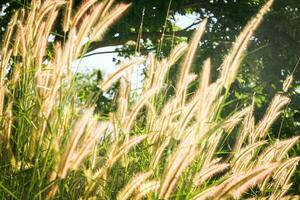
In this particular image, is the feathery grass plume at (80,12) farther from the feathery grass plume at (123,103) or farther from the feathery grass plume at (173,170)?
the feathery grass plume at (173,170)

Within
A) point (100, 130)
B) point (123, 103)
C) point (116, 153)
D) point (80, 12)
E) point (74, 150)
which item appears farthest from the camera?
point (80, 12)

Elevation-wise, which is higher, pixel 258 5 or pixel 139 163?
pixel 258 5

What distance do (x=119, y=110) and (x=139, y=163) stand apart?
253 millimetres

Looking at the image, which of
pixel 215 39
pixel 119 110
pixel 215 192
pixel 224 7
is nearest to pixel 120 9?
pixel 119 110

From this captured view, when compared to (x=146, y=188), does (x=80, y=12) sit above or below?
above

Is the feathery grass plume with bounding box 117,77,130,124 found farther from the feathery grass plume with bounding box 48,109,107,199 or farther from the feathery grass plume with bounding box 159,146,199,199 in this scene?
the feathery grass plume with bounding box 159,146,199,199

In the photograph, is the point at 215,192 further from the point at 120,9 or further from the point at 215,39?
the point at 215,39

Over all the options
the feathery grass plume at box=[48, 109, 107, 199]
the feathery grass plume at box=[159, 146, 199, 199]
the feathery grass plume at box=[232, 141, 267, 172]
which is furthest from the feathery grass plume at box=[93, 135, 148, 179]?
the feathery grass plume at box=[232, 141, 267, 172]

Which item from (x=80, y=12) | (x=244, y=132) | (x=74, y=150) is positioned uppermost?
(x=80, y=12)

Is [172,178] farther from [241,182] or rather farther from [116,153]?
[116,153]

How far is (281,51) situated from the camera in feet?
24.0

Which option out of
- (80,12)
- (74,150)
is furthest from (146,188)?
(80,12)

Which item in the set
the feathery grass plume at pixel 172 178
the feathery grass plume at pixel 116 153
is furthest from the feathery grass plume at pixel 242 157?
the feathery grass plume at pixel 172 178

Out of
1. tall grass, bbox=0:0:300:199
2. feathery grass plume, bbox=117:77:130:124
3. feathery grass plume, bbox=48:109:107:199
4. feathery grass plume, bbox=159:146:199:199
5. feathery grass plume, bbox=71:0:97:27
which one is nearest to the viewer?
feathery grass plume, bbox=48:109:107:199
